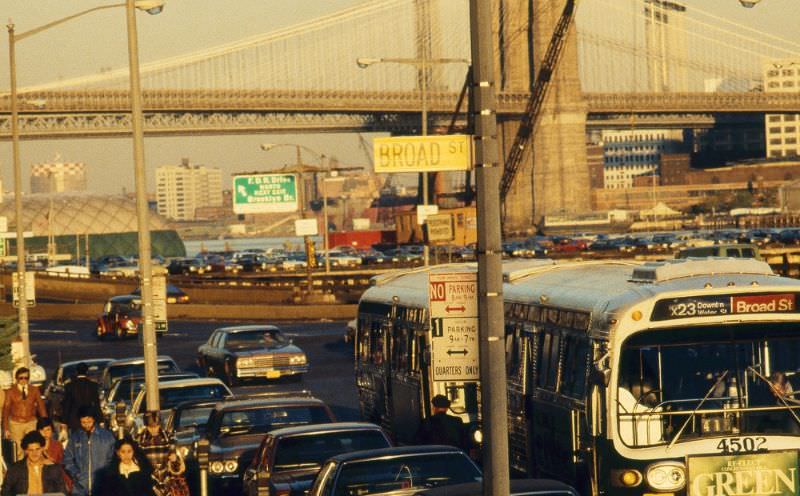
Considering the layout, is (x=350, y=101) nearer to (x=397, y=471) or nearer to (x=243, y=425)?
(x=243, y=425)

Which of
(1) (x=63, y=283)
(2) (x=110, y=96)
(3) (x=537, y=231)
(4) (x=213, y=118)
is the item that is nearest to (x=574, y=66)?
(3) (x=537, y=231)

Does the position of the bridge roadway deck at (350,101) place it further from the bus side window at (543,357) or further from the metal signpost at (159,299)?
the bus side window at (543,357)

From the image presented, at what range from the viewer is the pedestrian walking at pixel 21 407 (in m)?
20.6

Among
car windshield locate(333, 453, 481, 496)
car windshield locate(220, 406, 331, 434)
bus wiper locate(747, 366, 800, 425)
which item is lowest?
car windshield locate(220, 406, 331, 434)

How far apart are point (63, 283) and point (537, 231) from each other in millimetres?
87871

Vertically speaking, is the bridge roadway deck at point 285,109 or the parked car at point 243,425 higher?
the bridge roadway deck at point 285,109

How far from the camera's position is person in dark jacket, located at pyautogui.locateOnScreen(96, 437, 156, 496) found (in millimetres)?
14117

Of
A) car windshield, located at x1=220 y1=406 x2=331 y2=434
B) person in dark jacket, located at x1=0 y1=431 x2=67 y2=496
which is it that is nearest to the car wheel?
car windshield, located at x1=220 y1=406 x2=331 y2=434

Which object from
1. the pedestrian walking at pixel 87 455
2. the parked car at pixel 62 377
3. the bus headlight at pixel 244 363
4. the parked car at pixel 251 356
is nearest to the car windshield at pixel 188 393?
the parked car at pixel 62 377

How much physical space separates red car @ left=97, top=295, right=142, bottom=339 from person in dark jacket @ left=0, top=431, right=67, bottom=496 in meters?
41.1

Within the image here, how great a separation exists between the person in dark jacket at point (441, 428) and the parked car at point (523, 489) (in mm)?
5190

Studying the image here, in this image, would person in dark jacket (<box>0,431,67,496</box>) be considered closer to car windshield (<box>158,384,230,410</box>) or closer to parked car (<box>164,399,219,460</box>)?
parked car (<box>164,399,219,460</box>)

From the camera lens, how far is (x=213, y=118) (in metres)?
154

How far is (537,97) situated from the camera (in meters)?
146
